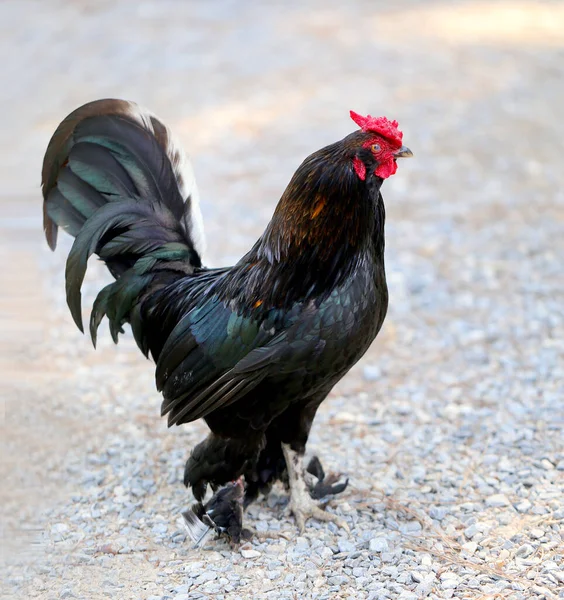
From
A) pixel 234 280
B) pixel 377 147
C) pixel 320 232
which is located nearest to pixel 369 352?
pixel 234 280

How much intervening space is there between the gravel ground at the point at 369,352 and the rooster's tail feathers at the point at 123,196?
122 cm

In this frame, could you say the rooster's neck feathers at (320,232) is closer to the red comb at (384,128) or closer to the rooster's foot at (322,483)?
the red comb at (384,128)

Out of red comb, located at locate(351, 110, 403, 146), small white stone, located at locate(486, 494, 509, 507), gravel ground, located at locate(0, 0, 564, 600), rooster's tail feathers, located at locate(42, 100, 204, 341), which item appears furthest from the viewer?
small white stone, located at locate(486, 494, 509, 507)

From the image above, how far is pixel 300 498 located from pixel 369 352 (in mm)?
2333

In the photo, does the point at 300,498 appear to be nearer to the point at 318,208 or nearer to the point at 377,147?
the point at 318,208

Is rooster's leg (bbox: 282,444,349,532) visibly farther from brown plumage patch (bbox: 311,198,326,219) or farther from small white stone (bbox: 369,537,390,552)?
brown plumage patch (bbox: 311,198,326,219)

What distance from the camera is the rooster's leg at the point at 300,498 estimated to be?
14.9 ft

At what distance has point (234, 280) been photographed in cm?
419

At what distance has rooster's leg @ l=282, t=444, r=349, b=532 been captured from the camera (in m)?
4.53

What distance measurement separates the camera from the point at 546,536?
4.29m

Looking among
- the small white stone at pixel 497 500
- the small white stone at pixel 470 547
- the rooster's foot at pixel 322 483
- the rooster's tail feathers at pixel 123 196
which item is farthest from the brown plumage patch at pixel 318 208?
Result: the small white stone at pixel 497 500

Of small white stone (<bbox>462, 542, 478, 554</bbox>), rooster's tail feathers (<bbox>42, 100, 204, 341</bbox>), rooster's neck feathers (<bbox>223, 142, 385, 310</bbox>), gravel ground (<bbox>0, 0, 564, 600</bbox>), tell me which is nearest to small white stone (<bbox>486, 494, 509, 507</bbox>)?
gravel ground (<bbox>0, 0, 564, 600</bbox>)

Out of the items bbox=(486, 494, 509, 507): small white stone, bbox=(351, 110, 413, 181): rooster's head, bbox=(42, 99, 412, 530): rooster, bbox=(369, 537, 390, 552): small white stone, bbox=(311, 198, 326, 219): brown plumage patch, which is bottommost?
bbox=(369, 537, 390, 552): small white stone

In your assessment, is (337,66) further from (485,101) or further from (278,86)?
(485,101)
